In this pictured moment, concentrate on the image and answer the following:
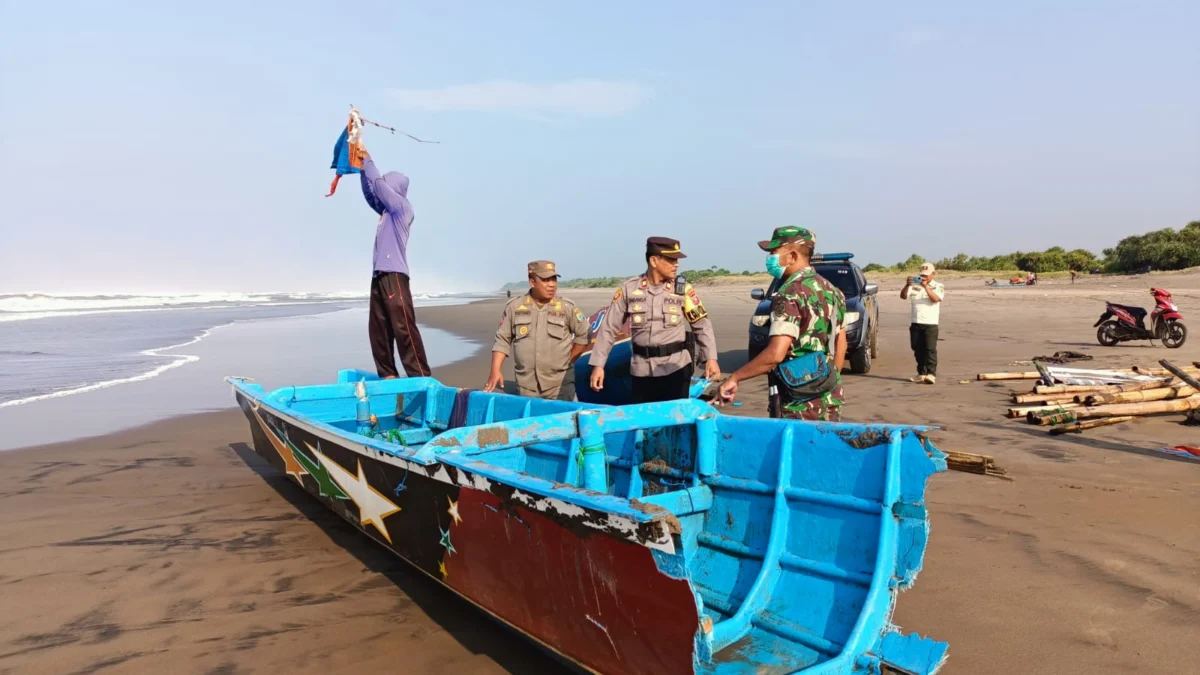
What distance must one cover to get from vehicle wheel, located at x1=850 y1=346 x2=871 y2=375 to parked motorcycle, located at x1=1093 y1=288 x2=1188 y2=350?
15.8ft

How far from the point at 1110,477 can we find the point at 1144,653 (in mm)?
2617

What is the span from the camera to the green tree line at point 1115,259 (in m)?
31.7

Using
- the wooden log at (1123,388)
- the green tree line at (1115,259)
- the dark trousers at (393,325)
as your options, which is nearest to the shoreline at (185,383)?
the dark trousers at (393,325)

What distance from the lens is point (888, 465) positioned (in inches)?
117

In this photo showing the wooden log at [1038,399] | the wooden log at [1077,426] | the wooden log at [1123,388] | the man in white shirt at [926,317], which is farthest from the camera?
the man in white shirt at [926,317]

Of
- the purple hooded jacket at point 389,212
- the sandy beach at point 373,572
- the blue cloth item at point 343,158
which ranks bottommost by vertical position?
the sandy beach at point 373,572

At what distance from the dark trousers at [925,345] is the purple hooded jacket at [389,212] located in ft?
22.0

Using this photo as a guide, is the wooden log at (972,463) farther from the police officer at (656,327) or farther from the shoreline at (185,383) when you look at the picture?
the shoreline at (185,383)

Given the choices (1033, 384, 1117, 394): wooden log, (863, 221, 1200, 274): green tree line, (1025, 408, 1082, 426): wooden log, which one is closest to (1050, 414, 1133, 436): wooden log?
(1025, 408, 1082, 426): wooden log

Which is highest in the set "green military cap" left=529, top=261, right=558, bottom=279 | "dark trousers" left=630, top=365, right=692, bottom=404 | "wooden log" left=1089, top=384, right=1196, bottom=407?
"green military cap" left=529, top=261, right=558, bottom=279

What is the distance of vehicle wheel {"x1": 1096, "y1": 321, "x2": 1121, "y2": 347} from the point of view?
1270 cm

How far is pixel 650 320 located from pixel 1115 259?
39491 mm

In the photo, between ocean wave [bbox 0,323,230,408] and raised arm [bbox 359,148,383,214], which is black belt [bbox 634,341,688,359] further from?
ocean wave [bbox 0,323,230,408]

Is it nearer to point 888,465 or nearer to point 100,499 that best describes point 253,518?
point 100,499
